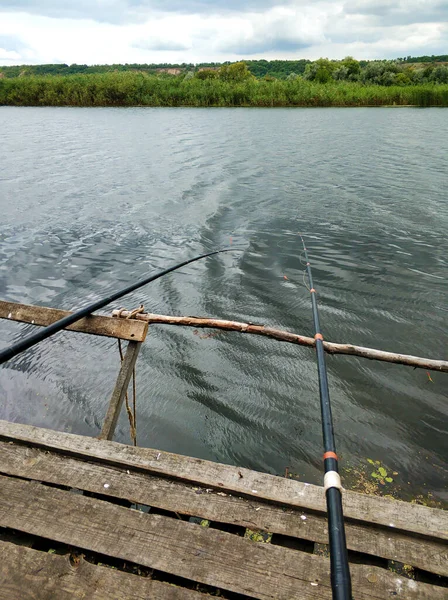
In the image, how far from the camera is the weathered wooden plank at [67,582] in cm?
186

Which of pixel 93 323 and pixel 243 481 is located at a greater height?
pixel 93 323

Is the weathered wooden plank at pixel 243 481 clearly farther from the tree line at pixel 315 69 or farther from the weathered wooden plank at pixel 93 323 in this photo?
the tree line at pixel 315 69

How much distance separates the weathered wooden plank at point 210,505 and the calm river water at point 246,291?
4.61 feet

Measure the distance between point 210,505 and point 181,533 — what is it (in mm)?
217

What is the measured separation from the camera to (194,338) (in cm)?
554

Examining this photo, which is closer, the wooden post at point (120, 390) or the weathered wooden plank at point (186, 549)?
the weathered wooden plank at point (186, 549)

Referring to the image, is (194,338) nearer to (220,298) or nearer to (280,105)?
(220,298)

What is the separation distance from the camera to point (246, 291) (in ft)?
22.5

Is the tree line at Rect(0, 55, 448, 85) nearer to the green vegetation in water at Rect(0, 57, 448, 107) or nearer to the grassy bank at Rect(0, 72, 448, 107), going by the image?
the green vegetation in water at Rect(0, 57, 448, 107)

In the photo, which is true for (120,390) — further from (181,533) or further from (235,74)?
(235,74)

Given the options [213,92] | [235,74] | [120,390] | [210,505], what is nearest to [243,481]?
[210,505]

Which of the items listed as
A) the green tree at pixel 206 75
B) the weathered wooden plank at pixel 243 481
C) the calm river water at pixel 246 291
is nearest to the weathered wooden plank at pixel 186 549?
the weathered wooden plank at pixel 243 481

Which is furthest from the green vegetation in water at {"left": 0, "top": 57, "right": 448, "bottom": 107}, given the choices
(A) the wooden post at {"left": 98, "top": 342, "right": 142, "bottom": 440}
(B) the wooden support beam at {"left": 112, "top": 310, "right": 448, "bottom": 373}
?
(A) the wooden post at {"left": 98, "top": 342, "right": 142, "bottom": 440}

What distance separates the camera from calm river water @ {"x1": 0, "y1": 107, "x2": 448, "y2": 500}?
163 inches
